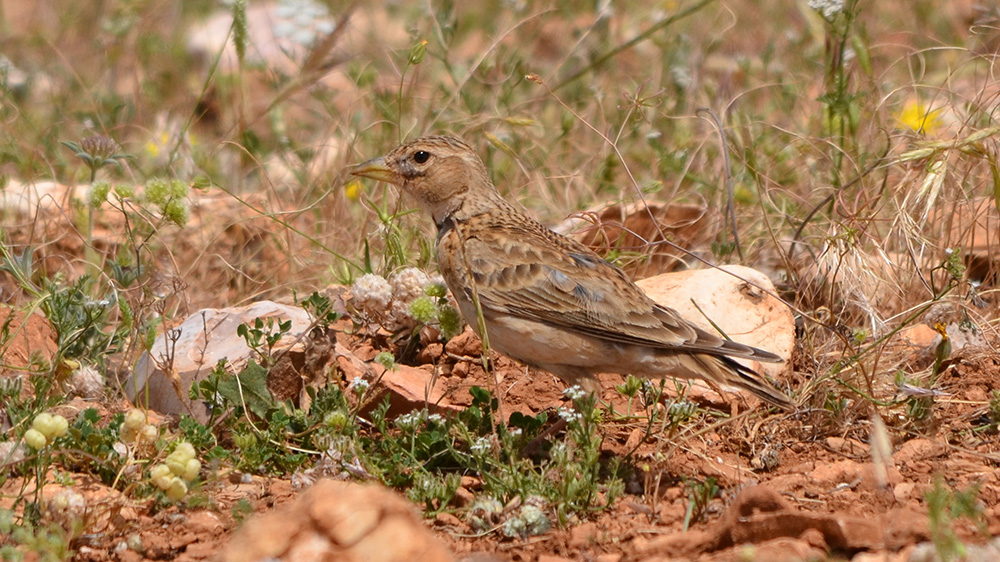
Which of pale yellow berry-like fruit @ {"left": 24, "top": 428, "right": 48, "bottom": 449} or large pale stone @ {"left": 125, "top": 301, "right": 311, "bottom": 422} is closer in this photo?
pale yellow berry-like fruit @ {"left": 24, "top": 428, "right": 48, "bottom": 449}

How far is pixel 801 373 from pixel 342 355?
6.06ft

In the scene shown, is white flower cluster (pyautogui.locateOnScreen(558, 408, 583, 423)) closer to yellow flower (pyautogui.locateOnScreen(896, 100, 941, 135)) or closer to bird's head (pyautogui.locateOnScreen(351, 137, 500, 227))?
bird's head (pyautogui.locateOnScreen(351, 137, 500, 227))

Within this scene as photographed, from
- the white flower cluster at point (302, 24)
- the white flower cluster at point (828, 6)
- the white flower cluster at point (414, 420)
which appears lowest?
the white flower cluster at point (414, 420)

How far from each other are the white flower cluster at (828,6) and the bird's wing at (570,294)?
162cm

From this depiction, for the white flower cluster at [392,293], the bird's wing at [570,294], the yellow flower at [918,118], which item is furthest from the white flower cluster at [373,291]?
the yellow flower at [918,118]


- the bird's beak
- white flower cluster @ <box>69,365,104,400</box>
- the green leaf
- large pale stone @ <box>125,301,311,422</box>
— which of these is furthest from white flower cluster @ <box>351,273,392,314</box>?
white flower cluster @ <box>69,365,104,400</box>

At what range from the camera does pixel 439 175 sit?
195 inches

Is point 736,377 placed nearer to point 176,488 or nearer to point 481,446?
point 481,446

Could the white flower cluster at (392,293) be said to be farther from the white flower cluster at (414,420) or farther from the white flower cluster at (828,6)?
the white flower cluster at (828,6)

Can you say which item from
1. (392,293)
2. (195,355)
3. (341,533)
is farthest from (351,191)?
(341,533)

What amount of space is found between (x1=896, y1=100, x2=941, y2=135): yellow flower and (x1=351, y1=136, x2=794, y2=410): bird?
6.84ft

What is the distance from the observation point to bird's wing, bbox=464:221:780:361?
410cm

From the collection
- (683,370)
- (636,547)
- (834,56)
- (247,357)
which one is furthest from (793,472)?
(834,56)

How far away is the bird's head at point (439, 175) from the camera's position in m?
4.95
